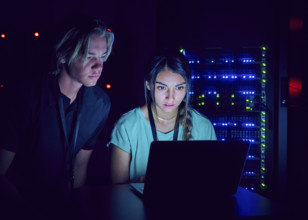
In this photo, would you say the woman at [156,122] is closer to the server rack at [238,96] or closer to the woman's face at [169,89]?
the woman's face at [169,89]

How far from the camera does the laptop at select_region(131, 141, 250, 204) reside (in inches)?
53.9

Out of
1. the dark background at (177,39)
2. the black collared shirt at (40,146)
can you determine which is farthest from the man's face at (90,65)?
the dark background at (177,39)

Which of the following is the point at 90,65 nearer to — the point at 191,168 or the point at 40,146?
the point at 40,146

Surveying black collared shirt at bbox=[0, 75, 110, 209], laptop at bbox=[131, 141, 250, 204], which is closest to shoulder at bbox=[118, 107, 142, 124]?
black collared shirt at bbox=[0, 75, 110, 209]

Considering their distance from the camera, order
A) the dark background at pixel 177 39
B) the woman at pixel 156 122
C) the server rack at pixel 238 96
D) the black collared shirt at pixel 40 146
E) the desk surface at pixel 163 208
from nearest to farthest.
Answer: the desk surface at pixel 163 208, the black collared shirt at pixel 40 146, the woman at pixel 156 122, the dark background at pixel 177 39, the server rack at pixel 238 96

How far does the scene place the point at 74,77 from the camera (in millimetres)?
2346

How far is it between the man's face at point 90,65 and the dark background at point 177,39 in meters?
1.00

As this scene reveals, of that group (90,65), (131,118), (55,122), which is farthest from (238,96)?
(55,122)

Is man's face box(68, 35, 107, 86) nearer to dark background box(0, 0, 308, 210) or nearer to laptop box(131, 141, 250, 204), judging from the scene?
dark background box(0, 0, 308, 210)

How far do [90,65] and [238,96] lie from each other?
6.53ft

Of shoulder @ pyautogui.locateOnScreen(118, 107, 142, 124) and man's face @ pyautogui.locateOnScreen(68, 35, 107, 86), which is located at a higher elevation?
man's face @ pyautogui.locateOnScreen(68, 35, 107, 86)

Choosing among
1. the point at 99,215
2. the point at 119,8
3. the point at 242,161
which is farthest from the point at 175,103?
the point at 119,8

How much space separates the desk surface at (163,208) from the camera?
1.31 metres

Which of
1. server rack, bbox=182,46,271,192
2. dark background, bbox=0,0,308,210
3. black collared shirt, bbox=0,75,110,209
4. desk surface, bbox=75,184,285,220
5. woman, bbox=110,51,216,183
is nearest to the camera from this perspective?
desk surface, bbox=75,184,285,220
